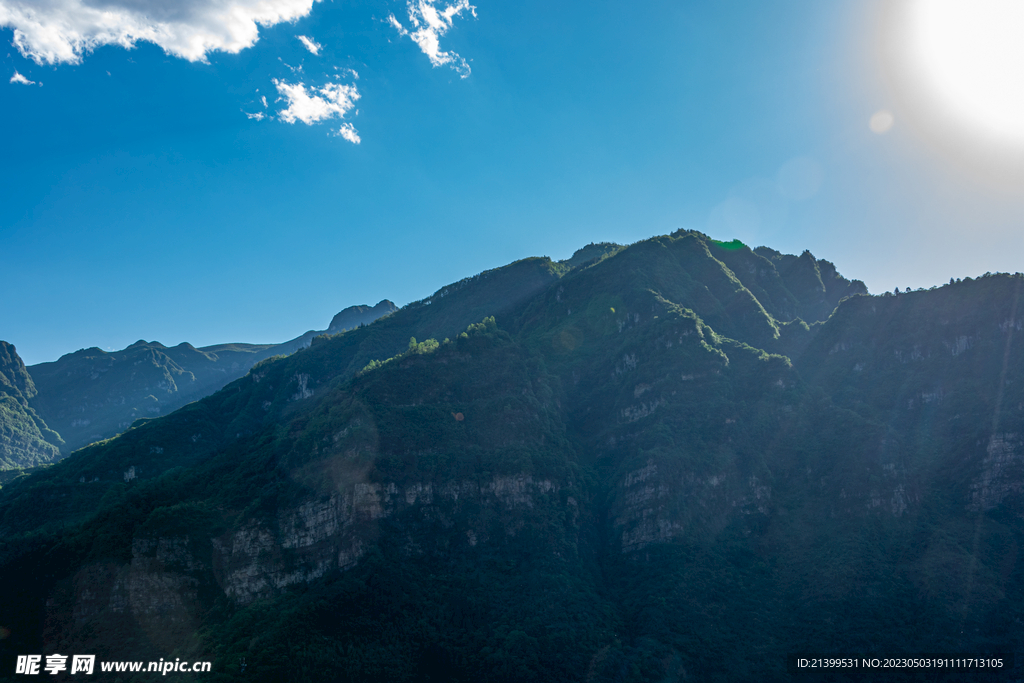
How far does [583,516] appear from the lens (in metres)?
121

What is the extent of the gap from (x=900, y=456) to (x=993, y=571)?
24972mm

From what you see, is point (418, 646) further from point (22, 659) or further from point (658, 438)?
point (658, 438)

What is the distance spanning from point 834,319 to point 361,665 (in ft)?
483

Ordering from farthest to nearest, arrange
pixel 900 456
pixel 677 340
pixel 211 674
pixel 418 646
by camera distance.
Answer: pixel 677 340 < pixel 900 456 < pixel 418 646 < pixel 211 674

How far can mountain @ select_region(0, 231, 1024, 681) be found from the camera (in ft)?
276

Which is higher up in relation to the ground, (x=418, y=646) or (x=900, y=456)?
(x=900, y=456)

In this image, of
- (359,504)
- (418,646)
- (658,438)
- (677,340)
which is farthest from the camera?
(677,340)

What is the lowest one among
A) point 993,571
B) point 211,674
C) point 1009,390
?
point 211,674

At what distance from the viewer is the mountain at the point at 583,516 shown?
8419cm

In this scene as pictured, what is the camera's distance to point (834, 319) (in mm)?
156875

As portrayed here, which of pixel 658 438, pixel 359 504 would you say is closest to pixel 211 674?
pixel 359 504

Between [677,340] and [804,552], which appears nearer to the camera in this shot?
[804,552]

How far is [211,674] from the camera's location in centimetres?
7144

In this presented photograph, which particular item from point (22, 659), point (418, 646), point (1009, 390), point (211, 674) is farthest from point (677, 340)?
point (22, 659)
